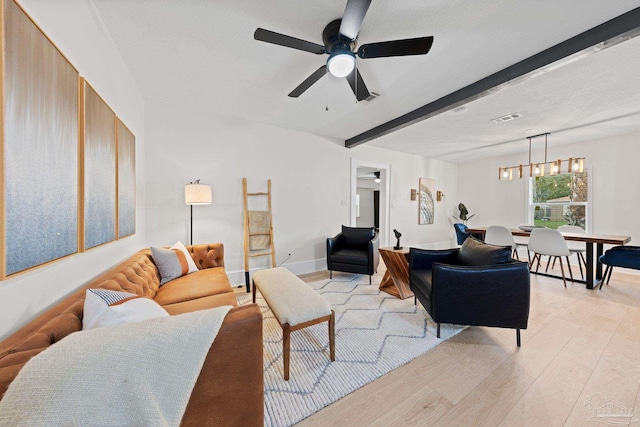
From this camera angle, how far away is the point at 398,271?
2918 mm

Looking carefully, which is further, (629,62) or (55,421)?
(629,62)

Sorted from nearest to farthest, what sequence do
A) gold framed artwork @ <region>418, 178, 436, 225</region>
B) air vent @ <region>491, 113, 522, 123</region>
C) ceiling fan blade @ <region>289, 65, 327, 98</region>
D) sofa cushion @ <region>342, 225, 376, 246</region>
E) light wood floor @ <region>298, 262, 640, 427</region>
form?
1. light wood floor @ <region>298, 262, 640, 427</region>
2. ceiling fan blade @ <region>289, 65, 327, 98</region>
3. air vent @ <region>491, 113, 522, 123</region>
4. sofa cushion @ <region>342, 225, 376, 246</region>
5. gold framed artwork @ <region>418, 178, 436, 225</region>

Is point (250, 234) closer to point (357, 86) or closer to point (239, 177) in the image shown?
point (239, 177)

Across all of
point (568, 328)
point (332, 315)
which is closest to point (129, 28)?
point (332, 315)

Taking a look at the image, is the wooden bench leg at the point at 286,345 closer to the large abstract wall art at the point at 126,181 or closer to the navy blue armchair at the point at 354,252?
the large abstract wall art at the point at 126,181

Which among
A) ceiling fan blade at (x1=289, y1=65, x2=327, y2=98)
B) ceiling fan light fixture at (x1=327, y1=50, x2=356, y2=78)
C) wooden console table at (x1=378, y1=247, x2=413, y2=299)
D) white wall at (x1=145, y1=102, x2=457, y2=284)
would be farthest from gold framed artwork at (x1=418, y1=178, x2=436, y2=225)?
ceiling fan light fixture at (x1=327, y1=50, x2=356, y2=78)

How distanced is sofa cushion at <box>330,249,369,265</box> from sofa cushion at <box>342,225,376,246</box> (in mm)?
242

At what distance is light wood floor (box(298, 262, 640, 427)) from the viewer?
129 centimetres

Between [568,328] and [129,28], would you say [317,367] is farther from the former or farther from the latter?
[129,28]

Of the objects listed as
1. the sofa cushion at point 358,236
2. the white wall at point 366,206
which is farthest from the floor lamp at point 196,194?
the white wall at point 366,206

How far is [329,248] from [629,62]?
361 centimetres

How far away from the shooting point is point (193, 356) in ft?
2.44

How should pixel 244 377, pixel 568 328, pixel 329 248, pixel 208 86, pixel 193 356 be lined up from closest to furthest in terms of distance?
pixel 193 356 → pixel 244 377 → pixel 568 328 → pixel 208 86 → pixel 329 248

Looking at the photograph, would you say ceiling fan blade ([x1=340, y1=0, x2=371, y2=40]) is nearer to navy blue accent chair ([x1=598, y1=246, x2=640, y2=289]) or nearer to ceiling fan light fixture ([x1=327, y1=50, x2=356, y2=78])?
ceiling fan light fixture ([x1=327, y1=50, x2=356, y2=78])
